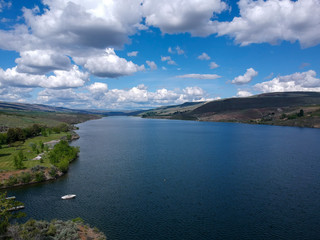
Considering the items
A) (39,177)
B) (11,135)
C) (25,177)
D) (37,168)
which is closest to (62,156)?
(37,168)

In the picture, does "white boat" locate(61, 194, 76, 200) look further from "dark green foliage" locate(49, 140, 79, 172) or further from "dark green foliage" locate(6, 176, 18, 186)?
"dark green foliage" locate(49, 140, 79, 172)

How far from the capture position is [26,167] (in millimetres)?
73688

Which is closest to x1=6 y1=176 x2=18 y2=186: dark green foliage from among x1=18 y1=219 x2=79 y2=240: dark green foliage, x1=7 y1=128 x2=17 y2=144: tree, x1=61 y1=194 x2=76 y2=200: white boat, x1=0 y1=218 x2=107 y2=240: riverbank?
x1=61 y1=194 x2=76 y2=200: white boat

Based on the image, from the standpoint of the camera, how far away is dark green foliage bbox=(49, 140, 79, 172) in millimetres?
76019

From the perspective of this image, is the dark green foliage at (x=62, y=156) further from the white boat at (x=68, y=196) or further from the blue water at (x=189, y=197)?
the white boat at (x=68, y=196)

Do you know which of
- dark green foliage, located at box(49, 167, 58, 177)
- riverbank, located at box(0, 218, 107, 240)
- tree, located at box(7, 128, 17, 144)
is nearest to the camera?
riverbank, located at box(0, 218, 107, 240)

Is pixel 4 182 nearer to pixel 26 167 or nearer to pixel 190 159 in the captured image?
pixel 26 167

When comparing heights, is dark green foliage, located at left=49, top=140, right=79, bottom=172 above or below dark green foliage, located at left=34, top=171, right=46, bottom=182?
above

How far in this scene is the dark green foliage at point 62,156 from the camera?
76.0 m

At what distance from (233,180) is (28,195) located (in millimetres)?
57110


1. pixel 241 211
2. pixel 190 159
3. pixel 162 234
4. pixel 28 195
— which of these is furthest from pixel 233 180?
pixel 28 195

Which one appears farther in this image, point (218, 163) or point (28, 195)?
point (218, 163)

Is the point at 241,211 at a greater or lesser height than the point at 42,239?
lesser

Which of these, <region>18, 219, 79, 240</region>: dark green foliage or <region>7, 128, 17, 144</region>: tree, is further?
<region>7, 128, 17, 144</region>: tree
